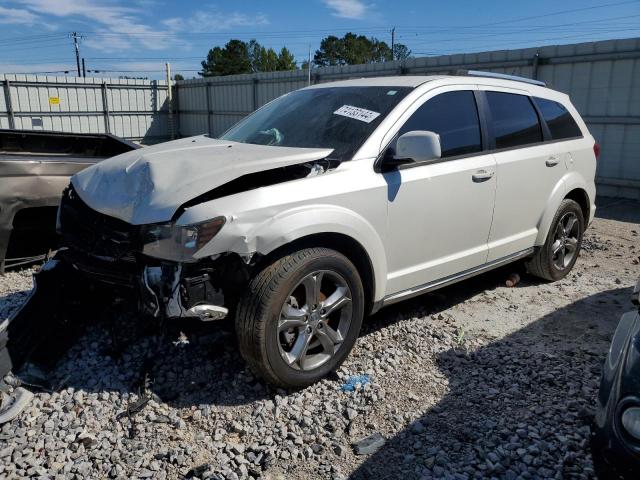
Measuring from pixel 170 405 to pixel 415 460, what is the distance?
4.64 ft

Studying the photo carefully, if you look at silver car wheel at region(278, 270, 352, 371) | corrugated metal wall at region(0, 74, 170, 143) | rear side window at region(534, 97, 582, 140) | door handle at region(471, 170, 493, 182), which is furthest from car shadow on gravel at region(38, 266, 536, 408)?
corrugated metal wall at region(0, 74, 170, 143)

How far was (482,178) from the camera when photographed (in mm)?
4125

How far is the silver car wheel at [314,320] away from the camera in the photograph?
3.18 meters

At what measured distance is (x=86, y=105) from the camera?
20234 millimetres

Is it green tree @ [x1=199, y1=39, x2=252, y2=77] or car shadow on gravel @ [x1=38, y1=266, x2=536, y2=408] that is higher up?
green tree @ [x1=199, y1=39, x2=252, y2=77]

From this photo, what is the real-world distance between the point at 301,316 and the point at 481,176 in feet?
6.08

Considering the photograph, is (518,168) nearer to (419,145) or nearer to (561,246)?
(561,246)

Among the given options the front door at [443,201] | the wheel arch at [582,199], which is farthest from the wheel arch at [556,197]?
the front door at [443,201]

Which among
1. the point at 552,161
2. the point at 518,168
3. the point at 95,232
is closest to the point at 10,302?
the point at 95,232

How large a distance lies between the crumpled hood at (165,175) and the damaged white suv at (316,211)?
0.4 inches

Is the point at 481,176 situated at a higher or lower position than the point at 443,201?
higher

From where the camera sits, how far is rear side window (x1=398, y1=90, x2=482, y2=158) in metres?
3.87

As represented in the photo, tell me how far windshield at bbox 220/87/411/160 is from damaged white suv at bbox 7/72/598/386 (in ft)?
0.05

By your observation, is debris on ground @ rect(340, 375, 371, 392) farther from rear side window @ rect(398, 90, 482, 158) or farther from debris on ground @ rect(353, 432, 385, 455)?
rear side window @ rect(398, 90, 482, 158)
